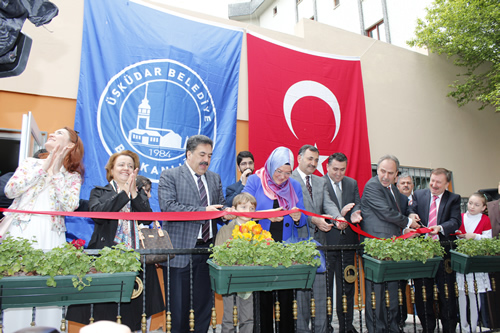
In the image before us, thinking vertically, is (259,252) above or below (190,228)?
below

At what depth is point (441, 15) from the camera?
9562 millimetres

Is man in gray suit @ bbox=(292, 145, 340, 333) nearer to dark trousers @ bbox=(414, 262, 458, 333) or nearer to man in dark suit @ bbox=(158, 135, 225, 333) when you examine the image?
man in dark suit @ bbox=(158, 135, 225, 333)

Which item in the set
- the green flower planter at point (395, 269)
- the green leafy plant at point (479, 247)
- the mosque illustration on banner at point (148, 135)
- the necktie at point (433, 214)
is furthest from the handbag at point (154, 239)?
the necktie at point (433, 214)

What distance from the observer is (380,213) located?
14.9 feet

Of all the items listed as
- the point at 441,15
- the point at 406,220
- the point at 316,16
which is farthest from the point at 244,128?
the point at 316,16

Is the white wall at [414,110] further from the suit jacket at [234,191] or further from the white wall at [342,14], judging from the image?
the white wall at [342,14]

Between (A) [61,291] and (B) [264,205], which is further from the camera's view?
(B) [264,205]

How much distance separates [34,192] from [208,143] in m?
1.61

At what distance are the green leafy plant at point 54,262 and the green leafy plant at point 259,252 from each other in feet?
2.11

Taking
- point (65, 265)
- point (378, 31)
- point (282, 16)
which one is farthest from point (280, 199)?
point (282, 16)

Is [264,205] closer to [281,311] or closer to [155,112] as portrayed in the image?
[281,311]

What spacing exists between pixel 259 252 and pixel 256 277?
0.19 m

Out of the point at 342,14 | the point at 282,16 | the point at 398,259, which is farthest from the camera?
the point at 282,16

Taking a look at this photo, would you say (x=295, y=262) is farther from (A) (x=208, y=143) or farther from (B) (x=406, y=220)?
(B) (x=406, y=220)
